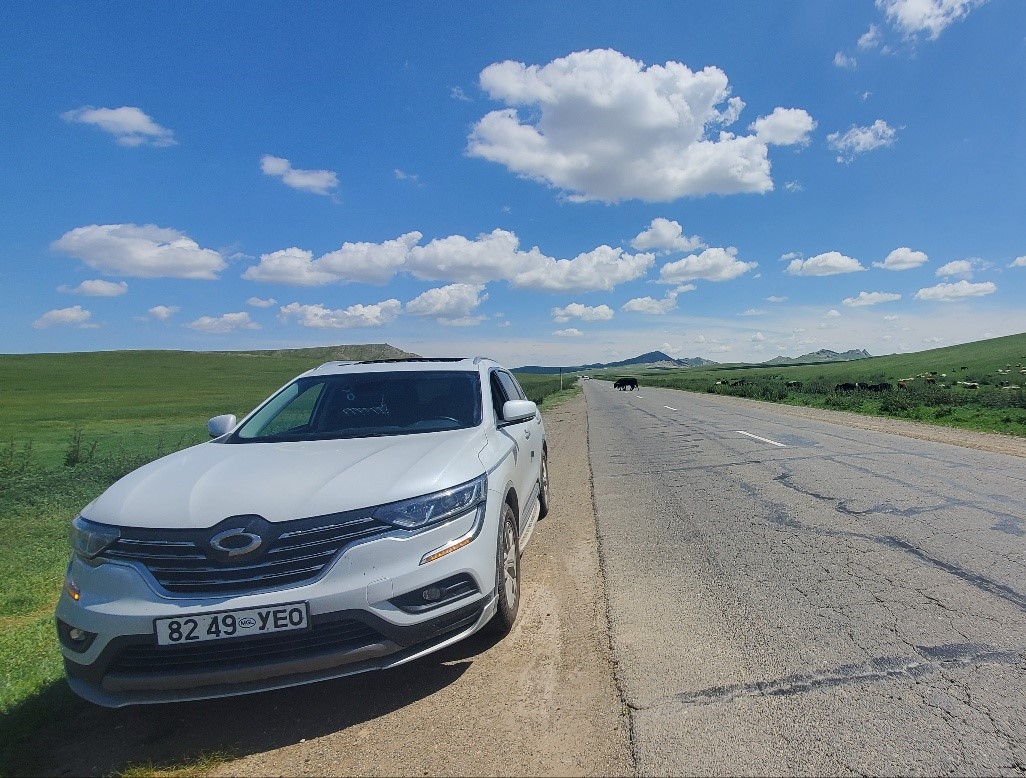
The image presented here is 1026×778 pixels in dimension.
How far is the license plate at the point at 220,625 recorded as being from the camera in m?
2.62

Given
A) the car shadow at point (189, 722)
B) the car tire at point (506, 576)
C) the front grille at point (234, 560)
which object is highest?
the front grille at point (234, 560)

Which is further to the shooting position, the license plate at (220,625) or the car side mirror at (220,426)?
the car side mirror at (220,426)

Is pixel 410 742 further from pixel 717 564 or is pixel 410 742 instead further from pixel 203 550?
pixel 717 564

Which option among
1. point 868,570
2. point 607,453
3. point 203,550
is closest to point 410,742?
point 203,550

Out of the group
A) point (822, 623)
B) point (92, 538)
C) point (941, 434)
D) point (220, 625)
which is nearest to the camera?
point (220, 625)

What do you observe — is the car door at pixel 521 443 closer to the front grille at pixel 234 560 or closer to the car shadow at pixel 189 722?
the car shadow at pixel 189 722

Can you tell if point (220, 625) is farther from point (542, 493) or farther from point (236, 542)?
point (542, 493)

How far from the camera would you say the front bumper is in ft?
8.68

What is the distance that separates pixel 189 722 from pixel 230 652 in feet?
2.11

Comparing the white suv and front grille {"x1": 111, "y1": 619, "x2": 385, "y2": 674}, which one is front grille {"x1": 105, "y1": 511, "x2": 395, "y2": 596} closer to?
the white suv

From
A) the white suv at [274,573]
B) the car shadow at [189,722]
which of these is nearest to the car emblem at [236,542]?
the white suv at [274,573]

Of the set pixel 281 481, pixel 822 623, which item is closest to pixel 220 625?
pixel 281 481

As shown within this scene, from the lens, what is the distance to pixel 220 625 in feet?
8.63

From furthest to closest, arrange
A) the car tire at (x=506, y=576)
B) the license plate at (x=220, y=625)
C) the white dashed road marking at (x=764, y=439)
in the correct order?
the white dashed road marking at (x=764, y=439) → the car tire at (x=506, y=576) → the license plate at (x=220, y=625)
